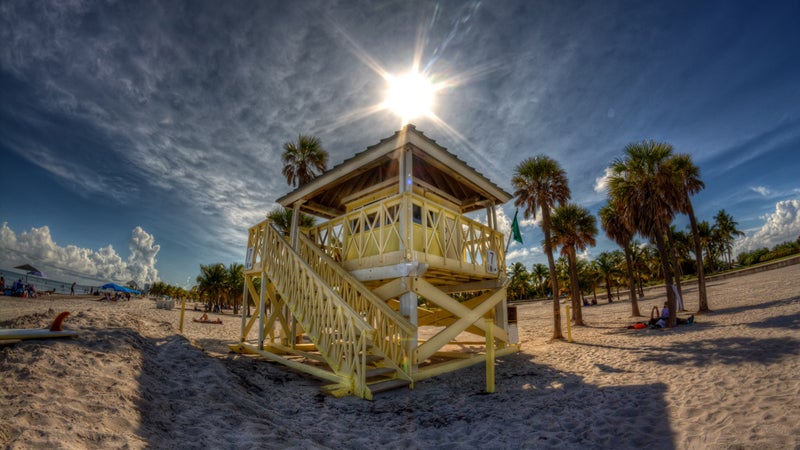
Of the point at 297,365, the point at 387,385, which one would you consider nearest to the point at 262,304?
the point at 297,365

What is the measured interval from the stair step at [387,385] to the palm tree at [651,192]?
698 inches

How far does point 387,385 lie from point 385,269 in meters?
3.01

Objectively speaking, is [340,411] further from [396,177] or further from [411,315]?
[396,177]

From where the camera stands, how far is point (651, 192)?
18.7 meters

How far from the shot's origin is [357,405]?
6.58 m

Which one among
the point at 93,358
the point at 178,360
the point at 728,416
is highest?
the point at 93,358

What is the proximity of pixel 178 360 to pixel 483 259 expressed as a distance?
919 centimetres

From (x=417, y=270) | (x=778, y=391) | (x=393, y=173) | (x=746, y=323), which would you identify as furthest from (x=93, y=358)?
(x=746, y=323)

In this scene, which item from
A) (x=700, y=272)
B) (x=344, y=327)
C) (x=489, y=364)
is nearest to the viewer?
(x=344, y=327)

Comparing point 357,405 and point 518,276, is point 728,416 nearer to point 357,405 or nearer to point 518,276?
point 357,405

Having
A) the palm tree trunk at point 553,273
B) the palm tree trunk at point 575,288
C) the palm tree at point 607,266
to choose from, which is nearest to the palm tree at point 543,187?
the palm tree trunk at point 553,273

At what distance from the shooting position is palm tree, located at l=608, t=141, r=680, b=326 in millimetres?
18625

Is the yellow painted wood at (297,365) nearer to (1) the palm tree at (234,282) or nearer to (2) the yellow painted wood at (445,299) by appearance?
(2) the yellow painted wood at (445,299)

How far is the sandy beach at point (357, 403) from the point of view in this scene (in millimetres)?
3998
